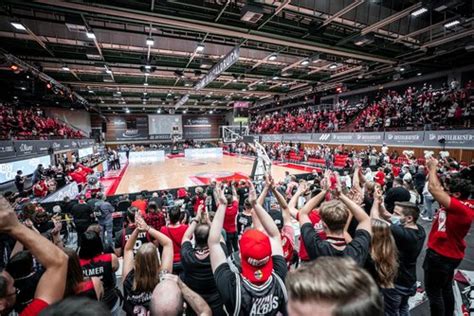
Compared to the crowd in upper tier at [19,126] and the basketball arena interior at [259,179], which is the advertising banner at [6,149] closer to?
the basketball arena interior at [259,179]

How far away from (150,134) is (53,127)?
1700cm

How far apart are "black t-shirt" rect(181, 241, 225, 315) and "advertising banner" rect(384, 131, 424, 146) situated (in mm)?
16647

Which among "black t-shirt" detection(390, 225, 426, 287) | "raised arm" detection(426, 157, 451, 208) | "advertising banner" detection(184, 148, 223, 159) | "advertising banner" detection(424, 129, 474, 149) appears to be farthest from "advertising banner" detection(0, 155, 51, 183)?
"advertising banner" detection(424, 129, 474, 149)

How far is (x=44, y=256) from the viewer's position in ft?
3.58

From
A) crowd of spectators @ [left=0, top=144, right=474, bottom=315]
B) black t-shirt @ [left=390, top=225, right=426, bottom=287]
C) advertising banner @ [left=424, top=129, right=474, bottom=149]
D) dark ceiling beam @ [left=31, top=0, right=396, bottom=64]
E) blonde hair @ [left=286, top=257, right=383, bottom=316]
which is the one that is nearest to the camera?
blonde hair @ [left=286, top=257, right=383, bottom=316]

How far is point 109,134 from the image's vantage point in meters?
36.7

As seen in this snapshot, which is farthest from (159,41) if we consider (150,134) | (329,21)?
(150,134)

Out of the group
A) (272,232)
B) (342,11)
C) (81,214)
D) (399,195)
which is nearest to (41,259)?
(272,232)

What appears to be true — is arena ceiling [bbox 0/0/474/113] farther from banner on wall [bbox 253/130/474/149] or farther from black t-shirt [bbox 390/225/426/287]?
black t-shirt [bbox 390/225/426/287]

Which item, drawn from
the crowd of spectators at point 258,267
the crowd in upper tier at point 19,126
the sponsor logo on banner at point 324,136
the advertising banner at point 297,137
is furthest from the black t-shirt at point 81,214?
the advertising banner at point 297,137

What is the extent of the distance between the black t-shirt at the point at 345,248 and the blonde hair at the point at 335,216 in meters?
0.13

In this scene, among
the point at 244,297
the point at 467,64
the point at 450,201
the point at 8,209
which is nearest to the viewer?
the point at 8,209

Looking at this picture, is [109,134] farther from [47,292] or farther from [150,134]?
[47,292]

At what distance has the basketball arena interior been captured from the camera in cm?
142
